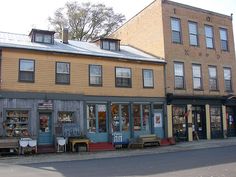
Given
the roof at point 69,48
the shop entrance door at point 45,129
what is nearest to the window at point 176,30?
the roof at point 69,48

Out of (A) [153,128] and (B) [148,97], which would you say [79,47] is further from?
(A) [153,128]

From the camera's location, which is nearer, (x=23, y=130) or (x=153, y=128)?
(x=23, y=130)

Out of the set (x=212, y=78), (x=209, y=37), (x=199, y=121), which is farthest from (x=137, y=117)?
(x=209, y=37)

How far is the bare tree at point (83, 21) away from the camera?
41.5 m

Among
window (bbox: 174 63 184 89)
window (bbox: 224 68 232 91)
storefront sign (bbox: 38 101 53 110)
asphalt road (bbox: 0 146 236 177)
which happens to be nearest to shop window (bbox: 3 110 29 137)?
storefront sign (bbox: 38 101 53 110)

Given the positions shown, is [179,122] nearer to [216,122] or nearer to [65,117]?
[216,122]

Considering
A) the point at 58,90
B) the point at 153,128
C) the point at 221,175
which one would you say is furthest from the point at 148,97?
the point at 221,175

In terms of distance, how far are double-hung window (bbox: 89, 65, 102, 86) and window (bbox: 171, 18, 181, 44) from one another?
7.37 metres

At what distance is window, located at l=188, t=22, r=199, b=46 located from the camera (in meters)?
28.9

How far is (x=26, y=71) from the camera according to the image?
2130cm

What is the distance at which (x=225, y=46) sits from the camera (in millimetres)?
31062

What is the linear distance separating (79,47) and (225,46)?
13662mm

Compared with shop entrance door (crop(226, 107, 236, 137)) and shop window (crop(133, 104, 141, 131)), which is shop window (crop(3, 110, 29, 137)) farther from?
shop entrance door (crop(226, 107, 236, 137))

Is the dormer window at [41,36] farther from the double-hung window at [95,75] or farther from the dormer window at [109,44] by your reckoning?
the dormer window at [109,44]
